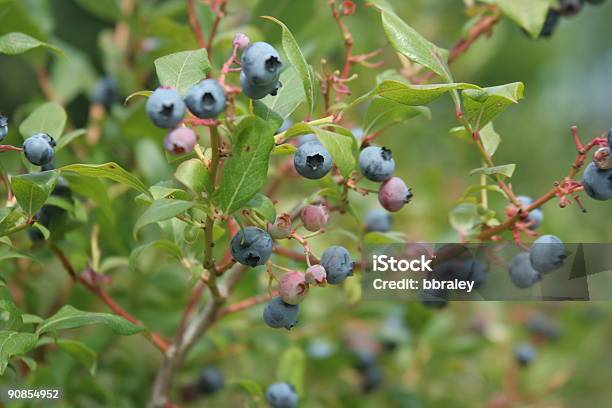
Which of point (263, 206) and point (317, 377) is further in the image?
point (317, 377)

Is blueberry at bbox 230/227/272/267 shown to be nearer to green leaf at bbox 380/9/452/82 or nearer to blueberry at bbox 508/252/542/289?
green leaf at bbox 380/9/452/82

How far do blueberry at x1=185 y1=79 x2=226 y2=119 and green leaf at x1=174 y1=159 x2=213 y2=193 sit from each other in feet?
0.30

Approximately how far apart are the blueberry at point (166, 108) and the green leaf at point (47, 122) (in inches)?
14.4

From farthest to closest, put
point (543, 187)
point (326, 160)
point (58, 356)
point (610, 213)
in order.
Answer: point (543, 187) < point (610, 213) < point (58, 356) < point (326, 160)

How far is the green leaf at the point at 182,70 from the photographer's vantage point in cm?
90

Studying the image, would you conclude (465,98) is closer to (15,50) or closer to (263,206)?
(263,206)

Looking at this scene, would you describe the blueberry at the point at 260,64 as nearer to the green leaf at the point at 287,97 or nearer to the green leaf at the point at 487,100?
the green leaf at the point at 287,97

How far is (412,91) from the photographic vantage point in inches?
37.7

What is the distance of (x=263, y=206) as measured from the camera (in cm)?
93

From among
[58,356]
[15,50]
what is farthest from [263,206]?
[58,356]

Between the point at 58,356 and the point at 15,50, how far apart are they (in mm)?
562

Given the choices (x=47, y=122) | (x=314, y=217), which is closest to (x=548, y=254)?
(x=314, y=217)

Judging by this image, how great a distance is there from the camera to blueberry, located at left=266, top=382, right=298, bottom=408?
1296 mm

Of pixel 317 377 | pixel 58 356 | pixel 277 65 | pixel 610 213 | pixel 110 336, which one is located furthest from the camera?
pixel 610 213
